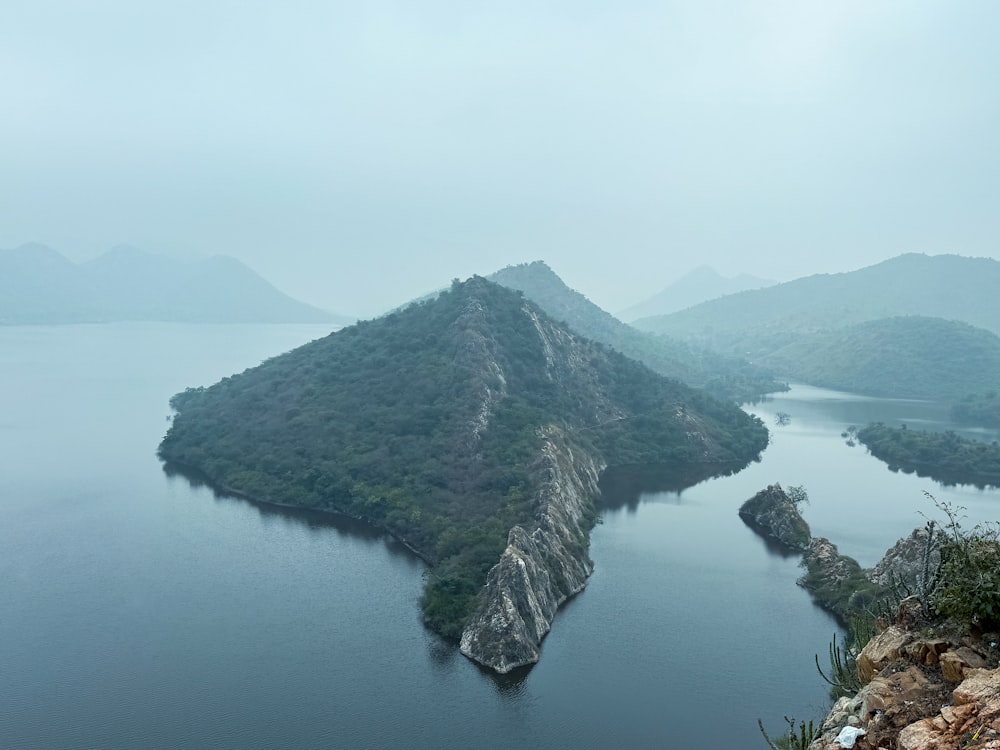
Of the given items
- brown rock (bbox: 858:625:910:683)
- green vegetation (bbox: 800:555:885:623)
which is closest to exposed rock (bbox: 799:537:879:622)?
green vegetation (bbox: 800:555:885:623)

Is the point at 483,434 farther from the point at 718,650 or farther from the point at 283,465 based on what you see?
the point at 718,650

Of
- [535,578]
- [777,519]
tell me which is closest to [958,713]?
[535,578]

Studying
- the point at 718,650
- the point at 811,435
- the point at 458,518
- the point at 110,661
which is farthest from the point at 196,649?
the point at 811,435

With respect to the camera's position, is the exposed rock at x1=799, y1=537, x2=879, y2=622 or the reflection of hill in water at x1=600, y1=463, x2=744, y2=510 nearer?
the exposed rock at x1=799, y1=537, x2=879, y2=622

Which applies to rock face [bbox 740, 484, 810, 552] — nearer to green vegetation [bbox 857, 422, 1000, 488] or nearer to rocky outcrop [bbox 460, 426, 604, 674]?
rocky outcrop [bbox 460, 426, 604, 674]

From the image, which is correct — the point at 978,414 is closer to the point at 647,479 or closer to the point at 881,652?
the point at 647,479

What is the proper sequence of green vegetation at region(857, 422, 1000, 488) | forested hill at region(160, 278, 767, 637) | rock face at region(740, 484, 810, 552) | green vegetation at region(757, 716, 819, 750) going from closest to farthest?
green vegetation at region(757, 716, 819, 750)
forested hill at region(160, 278, 767, 637)
rock face at region(740, 484, 810, 552)
green vegetation at region(857, 422, 1000, 488)
